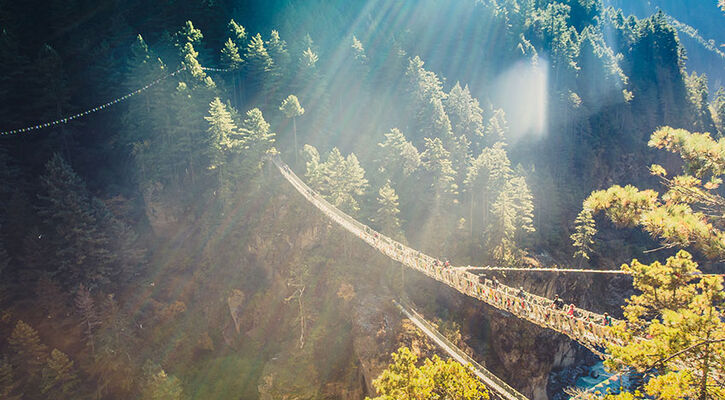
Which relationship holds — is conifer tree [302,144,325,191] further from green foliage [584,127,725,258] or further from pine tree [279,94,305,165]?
green foliage [584,127,725,258]

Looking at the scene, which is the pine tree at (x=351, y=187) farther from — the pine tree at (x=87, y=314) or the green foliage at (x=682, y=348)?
the green foliage at (x=682, y=348)

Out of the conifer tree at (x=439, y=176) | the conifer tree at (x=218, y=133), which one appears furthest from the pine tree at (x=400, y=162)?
the conifer tree at (x=218, y=133)

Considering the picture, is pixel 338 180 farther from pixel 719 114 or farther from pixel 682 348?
pixel 719 114

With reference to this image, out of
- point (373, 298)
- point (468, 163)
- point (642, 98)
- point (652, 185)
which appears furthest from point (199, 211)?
point (642, 98)

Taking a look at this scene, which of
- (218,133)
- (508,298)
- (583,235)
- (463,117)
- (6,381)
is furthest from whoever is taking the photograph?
(463,117)

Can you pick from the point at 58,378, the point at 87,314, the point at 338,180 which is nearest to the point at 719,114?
the point at 338,180

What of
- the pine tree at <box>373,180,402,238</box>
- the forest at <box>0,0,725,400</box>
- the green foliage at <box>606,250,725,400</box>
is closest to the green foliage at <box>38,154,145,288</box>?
the forest at <box>0,0,725,400</box>

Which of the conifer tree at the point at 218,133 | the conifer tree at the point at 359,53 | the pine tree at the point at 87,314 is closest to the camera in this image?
the pine tree at the point at 87,314

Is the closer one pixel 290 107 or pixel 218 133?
pixel 218 133
